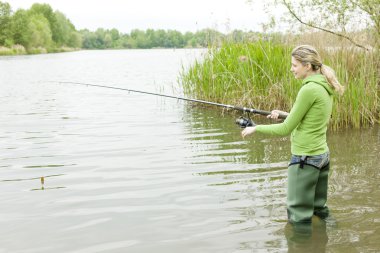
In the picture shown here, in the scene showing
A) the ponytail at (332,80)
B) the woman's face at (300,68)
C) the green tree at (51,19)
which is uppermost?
the green tree at (51,19)

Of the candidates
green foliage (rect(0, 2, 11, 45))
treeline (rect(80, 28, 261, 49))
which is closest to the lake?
green foliage (rect(0, 2, 11, 45))

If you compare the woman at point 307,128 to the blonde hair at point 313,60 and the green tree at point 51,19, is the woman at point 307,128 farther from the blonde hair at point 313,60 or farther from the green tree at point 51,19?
the green tree at point 51,19

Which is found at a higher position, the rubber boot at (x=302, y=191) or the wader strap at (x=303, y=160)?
the wader strap at (x=303, y=160)

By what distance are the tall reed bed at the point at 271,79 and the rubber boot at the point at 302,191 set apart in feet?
16.2

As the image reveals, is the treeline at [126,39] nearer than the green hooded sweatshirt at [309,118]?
No

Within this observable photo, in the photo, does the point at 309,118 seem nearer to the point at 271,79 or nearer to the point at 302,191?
the point at 302,191

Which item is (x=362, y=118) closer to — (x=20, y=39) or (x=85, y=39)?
(x=20, y=39)

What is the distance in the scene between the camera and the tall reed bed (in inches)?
362

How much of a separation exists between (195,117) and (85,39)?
500 feet

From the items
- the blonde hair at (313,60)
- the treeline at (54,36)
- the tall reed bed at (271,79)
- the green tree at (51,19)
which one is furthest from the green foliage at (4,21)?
the blonde hair at (313,60)

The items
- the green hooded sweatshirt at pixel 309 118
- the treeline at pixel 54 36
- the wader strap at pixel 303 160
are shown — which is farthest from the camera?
the treeline at pixel 54 36

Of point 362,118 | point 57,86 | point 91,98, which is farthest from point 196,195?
point 57,86

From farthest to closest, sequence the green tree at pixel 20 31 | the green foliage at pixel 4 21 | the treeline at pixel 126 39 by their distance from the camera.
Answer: the treeline at pixel 126 39
the green tree at pixel 20 31
the green foliage at pixel 4 21

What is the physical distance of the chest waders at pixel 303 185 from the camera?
169 inches
